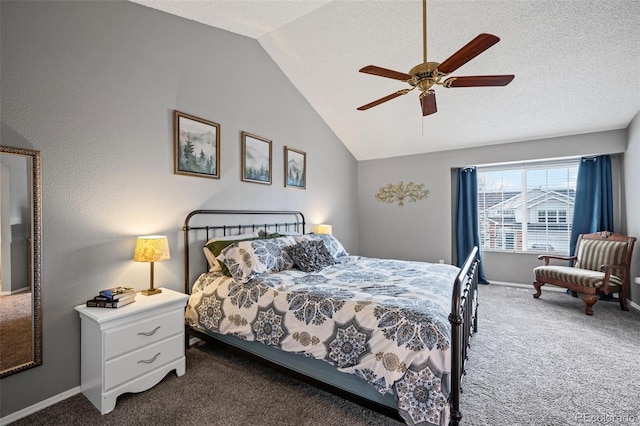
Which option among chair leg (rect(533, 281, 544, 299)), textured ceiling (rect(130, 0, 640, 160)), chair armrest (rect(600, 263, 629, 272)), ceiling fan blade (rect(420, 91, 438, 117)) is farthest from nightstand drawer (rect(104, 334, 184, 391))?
chair armrest (rect(600, 263, 629, 272))

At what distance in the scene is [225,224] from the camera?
3.31 m

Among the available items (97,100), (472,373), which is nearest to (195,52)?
(97,100)

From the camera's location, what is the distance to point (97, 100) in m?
2.23

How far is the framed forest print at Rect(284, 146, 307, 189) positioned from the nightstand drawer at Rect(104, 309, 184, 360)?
243 centimetres

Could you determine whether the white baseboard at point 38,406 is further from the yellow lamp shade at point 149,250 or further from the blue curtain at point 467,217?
the blue curtain at point 467,217

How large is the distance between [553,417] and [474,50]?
2.42 m

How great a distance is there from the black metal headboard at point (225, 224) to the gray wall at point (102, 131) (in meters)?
0.09

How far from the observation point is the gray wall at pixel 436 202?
437 centimetres

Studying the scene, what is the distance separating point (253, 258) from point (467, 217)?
4.34 metres

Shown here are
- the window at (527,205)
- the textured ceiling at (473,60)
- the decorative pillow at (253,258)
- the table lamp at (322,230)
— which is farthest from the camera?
the window at (527,205)

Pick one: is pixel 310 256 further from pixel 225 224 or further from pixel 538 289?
pixel 538 289

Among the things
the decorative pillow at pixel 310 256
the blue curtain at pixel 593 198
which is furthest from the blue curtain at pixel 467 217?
the decorative pillow at pixel 310 256

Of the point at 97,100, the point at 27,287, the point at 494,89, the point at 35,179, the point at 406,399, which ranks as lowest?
the point at 406,399

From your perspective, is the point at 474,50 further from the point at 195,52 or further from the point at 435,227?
the point at 435,227
